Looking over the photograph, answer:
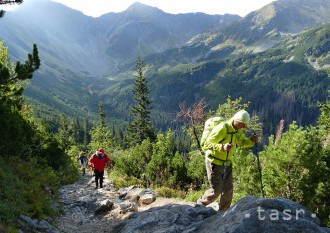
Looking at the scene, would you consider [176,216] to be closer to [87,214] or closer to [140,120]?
[87,214]

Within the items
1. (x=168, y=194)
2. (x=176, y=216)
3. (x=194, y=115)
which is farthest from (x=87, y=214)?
(x=194, y=115)

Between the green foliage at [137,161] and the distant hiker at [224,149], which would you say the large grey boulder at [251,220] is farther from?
the green foliage at [137,161]

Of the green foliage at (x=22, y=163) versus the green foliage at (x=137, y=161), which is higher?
the green foliage at (x=22, y=163)

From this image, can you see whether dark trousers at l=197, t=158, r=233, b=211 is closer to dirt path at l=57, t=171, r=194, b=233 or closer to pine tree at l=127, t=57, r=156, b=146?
dirt path at l=57, t=171, r=194, b=233

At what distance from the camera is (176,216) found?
8.63m

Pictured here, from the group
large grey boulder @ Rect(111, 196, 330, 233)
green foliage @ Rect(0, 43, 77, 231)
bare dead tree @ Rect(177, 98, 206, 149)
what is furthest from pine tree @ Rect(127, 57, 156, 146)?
large grey boulder @ Rect(111, 196, 330, 233)

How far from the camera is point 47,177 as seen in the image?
16.7 metres

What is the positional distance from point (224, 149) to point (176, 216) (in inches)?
86.3

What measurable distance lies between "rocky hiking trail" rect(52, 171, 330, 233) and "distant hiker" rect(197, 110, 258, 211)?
1.98 feet

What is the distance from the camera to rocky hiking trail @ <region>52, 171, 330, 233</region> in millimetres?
6117

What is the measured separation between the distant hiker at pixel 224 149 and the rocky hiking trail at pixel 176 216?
0.60 meters

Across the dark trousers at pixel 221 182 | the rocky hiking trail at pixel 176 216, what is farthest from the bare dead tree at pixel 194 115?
the dark trousers at pixel 221 182

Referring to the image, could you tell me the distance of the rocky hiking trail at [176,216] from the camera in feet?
20.1

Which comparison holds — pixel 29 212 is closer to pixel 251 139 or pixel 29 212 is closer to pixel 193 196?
pixel 193 196
